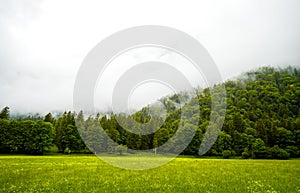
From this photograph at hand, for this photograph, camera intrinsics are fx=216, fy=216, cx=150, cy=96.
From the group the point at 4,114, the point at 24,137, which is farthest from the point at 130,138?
the point at 4,114

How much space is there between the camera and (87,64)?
20.2 m

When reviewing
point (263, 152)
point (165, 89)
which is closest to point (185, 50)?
point (165, 89)

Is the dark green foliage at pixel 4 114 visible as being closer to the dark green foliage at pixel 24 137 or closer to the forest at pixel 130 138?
the forest at pixel 130 138

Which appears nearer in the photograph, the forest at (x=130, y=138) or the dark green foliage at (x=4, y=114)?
the forest at (x=130, y=138)

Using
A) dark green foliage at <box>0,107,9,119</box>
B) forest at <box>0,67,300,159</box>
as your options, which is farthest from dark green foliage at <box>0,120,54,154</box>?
dark green foliage at <box>0,107,9,119</box>

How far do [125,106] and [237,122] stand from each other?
102m

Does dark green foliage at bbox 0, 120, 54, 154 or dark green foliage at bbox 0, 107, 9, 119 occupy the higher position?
dark green foliage at bbox 0, 107, 9, 119

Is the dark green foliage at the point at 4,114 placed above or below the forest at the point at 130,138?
above

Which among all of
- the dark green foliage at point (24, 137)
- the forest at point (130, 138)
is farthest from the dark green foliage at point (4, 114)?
the dark green foliage at point (24, 137)

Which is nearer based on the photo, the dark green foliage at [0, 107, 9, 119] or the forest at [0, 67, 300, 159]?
the forest at [0, 67, 300, 159]

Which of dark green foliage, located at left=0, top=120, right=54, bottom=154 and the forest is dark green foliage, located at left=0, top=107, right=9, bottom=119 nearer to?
the forest

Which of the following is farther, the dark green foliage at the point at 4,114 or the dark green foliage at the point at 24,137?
the dark green foliage at the point at 4,114

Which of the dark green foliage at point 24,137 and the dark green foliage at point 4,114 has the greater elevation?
the dark green foliage at point 4,114

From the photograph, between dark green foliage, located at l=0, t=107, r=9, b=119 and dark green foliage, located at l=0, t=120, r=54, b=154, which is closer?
dark green foliage, located at l=0, t=120, r=54, b=154
